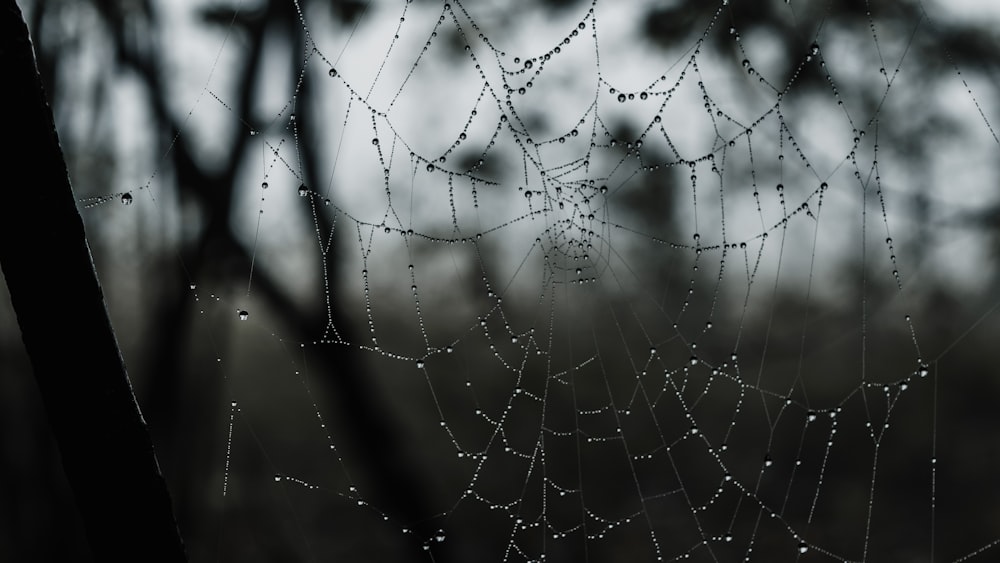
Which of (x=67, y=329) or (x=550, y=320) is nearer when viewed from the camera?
(x=67, y=329)

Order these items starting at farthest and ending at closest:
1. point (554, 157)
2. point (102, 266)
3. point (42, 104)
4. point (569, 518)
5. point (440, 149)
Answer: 1. point (569, 518)
2. point (102, 266)
3. point (440, 149)
4. point (554, 157)
5. point (42, 104)

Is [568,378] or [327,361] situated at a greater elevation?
[568,378]

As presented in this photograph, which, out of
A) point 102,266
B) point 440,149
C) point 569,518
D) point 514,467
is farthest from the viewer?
point 514,467

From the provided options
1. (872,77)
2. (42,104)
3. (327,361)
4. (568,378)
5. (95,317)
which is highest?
(872,77)

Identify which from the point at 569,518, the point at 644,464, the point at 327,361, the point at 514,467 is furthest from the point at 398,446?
the point at 644,464

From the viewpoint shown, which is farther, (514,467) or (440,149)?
(514,467)

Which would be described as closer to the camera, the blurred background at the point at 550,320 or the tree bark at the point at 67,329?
the tree bark at the point at 67,329

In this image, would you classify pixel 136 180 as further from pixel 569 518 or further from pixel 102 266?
pixel 569 518

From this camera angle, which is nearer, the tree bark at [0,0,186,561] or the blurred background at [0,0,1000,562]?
the tree bark at [0,0,186,561]
